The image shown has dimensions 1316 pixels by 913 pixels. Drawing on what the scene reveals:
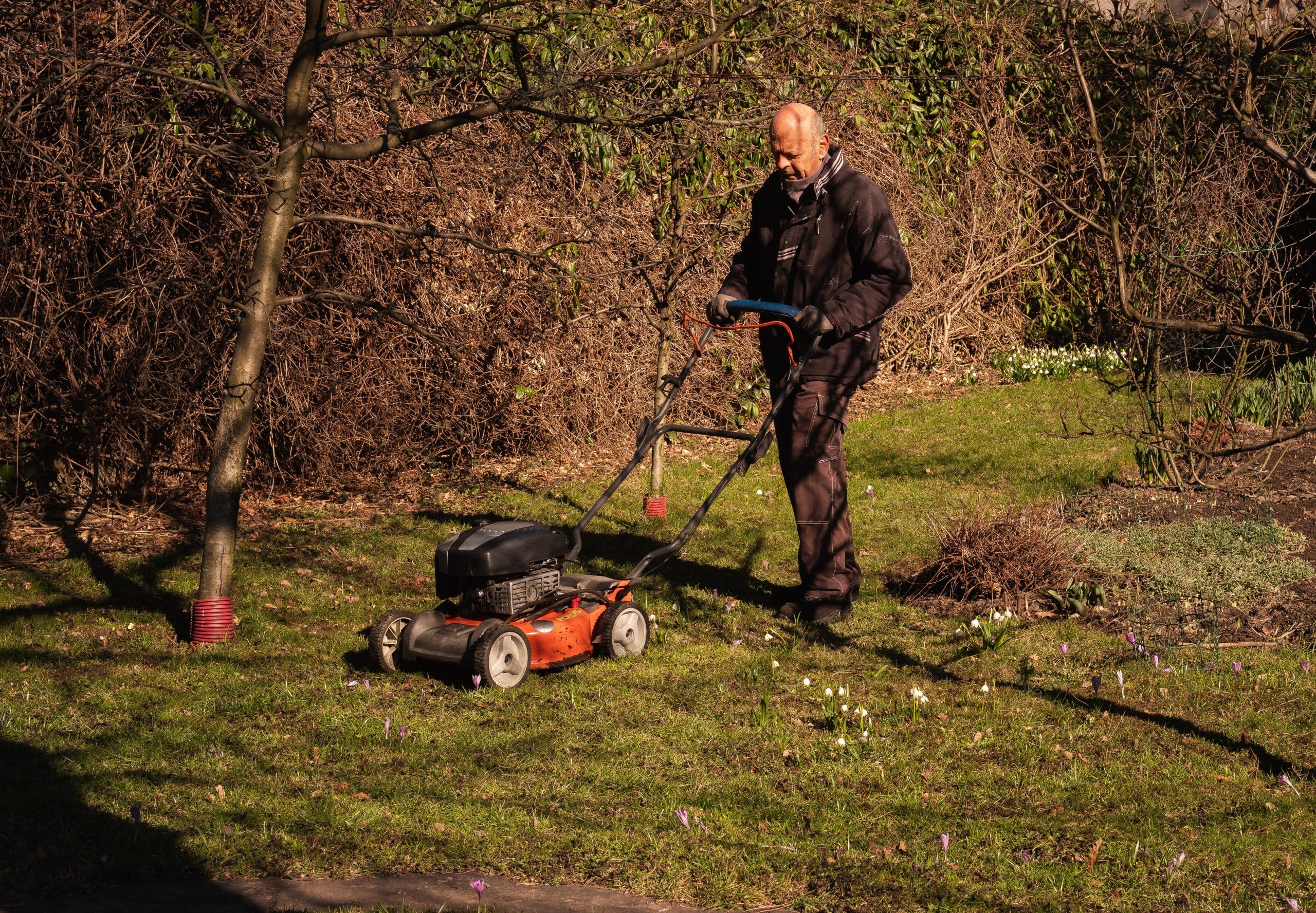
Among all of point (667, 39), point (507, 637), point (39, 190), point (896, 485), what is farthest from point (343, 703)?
A: point (667, 39)

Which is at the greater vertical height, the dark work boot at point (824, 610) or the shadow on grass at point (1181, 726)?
the dark work boot at point (824, 610)

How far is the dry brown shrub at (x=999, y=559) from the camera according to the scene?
20.6ft

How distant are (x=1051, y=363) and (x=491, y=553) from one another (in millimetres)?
9053

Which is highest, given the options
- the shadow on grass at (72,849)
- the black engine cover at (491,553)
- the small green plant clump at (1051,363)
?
the small green plant clump at (1051,363)

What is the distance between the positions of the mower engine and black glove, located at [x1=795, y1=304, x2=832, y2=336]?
1.34 metres

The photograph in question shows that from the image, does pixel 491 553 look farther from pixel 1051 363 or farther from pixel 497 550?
pixel 1051 363

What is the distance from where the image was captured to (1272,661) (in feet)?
17.1

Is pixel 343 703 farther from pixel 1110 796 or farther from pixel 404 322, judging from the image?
pixel 1110 796

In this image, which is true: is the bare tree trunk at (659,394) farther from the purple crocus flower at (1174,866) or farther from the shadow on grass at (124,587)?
the purple crocus flower at (1174,866)

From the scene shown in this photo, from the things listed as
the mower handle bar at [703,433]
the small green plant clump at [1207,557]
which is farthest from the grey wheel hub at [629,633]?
the small green plant clump at [1207,557]

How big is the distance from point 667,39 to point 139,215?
4.69 metres

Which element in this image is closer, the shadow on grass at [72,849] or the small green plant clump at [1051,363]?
the shadow on grass at [72,849]

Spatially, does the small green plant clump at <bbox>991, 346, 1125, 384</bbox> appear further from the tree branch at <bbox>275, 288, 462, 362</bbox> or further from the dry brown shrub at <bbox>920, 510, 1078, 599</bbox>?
the tree branch at <bbox>275, 288, 462, 362</bbox>

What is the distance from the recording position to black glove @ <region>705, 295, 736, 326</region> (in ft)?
18.4
